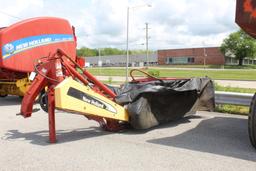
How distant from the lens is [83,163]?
191 inches

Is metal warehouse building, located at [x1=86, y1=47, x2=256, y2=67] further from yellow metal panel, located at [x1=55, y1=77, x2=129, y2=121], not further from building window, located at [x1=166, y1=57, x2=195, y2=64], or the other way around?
yellow metal panel, located at [x1=55, y1=77, x2=129, y2=121]

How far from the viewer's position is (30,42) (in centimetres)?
1158

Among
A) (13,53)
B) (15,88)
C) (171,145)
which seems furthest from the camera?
(15,88)

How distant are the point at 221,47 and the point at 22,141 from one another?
284ft

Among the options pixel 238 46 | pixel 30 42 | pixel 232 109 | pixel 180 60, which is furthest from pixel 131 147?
pixel 180 60

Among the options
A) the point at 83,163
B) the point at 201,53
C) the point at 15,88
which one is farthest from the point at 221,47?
the point at 83,163

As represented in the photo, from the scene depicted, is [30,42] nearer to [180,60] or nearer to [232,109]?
[232,109]

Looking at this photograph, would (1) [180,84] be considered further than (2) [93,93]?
Yes

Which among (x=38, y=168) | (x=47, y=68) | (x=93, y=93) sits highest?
(x=47, y=68)

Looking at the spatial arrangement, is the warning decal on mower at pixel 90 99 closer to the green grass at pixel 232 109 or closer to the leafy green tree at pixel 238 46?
the green grass at pixel 232 109

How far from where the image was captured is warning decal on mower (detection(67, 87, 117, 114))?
5.94 m

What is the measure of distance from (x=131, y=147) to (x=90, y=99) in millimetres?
1118

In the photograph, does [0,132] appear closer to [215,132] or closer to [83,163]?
[83,163]

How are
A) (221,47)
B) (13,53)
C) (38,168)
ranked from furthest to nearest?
(221,47) → (13,53) → (38,168)
